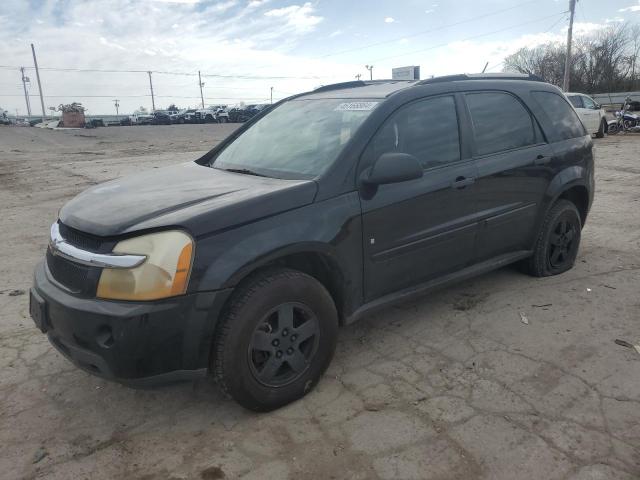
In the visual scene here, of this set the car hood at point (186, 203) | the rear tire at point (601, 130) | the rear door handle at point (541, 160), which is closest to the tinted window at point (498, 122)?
the rear door handle at point (541, 160)

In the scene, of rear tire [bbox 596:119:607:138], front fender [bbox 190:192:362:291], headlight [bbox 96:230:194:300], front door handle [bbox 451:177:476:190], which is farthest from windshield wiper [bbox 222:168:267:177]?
rear tire [bbox 596:119:607:138]

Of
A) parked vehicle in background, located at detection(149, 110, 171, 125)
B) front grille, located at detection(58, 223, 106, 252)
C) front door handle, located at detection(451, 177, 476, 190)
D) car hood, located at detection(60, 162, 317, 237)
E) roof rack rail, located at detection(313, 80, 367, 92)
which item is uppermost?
parked vehicle in background, located at detection(149, 110, 171, 125)

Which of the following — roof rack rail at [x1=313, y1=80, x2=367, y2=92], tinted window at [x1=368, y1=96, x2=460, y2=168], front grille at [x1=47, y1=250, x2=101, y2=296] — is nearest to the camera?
front grille at [x1=47, y1=250, x2=101, y2=296]

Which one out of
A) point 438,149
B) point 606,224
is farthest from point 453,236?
point 606,224

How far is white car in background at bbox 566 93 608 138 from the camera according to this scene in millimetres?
17906

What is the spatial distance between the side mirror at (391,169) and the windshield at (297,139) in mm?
263

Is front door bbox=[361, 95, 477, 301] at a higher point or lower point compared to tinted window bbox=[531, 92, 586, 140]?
lower

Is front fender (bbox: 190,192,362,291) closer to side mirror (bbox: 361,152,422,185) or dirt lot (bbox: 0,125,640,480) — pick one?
side mirror (bbox: 361,152,422,185)

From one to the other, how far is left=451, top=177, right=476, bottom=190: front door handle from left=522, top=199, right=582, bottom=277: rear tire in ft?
3.78

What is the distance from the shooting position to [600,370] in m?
3.11

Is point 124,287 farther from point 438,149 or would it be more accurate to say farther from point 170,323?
point 438,149

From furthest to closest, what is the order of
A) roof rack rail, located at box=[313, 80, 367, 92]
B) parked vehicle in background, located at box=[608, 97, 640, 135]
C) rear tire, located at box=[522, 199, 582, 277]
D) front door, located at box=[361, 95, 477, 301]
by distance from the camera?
A: 1. parked vehicle in background, located at box=[608, 97, 640, 135]
2. rear tire, located at box=[522, 199, 582, 277]
3. roof rack rail, located at box=[313, 80, 367, 92]
4. front door, located at box=[361, 95, 477, 301]

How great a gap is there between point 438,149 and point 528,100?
4.35 ft

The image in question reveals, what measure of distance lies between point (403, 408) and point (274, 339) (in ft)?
2.64
